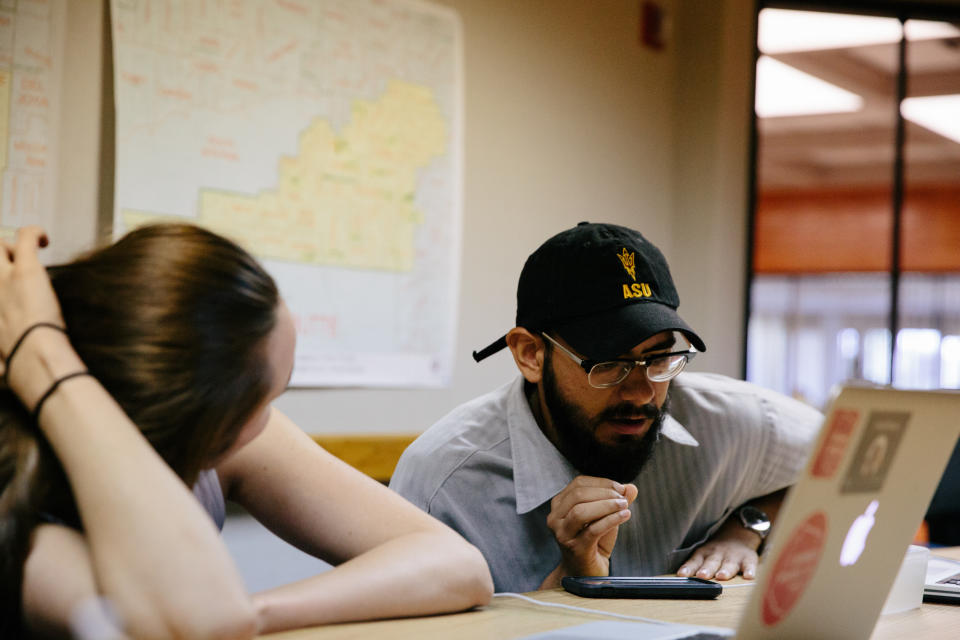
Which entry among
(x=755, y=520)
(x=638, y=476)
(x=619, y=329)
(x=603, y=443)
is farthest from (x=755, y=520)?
(x=619, y=329)

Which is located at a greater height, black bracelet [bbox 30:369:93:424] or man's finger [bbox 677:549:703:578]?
black bracelet [bbox 30:369:93:424]

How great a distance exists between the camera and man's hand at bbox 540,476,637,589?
1326 millimetres

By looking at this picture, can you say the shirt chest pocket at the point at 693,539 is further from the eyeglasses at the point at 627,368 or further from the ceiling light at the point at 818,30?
the ceiling light at the point at 818,30

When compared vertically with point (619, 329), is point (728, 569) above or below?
below

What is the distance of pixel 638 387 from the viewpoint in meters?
1.57

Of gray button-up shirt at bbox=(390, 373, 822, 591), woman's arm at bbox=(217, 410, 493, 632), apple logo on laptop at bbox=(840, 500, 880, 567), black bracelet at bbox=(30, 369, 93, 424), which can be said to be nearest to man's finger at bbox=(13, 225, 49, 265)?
black bracelet at bbox=(30, 369, 93, 424)

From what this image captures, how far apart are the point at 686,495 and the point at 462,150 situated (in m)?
1.28

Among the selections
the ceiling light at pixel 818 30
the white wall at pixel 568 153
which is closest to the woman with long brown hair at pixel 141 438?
the white wall at pixel 568 153

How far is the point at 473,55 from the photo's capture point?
2.70m

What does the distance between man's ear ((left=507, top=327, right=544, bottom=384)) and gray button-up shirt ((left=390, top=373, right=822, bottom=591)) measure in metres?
0.03

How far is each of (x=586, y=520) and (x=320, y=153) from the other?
4.19ft

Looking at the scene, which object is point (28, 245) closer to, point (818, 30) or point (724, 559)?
point (724, 559)

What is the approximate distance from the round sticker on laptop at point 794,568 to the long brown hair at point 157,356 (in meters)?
0.50

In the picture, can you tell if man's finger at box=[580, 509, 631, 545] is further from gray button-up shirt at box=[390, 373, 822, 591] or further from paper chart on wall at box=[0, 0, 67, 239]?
paper chart on wall at box=[0, 0, 67, 239]
